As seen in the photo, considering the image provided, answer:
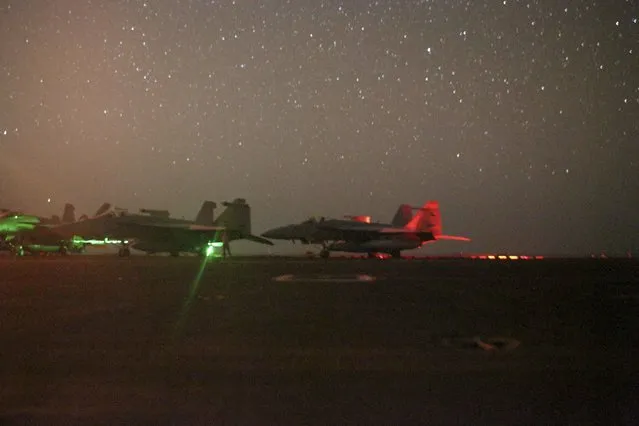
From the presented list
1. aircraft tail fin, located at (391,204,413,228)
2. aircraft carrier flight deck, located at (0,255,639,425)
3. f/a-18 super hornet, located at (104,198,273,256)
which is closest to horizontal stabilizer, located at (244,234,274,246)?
f/a-18 super hornet, located at (104,198,273,256)

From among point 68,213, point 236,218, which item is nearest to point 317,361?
point 236,218

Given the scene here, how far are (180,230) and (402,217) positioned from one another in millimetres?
22012

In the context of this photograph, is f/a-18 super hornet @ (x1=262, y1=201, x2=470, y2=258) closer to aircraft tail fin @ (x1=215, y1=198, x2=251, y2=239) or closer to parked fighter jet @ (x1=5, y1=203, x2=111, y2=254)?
aircraft tail fin @ (x1=215, y1=198, x2=251, y2=239)

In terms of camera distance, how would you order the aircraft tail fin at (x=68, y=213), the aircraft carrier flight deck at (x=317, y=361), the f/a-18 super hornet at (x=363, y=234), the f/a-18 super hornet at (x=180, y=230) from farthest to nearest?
the aircraft tail fin at (x=68, y=213) < the f/a-18 super hornet at (x=363, y=234) < the f/a-18 super hornet at (x=180, y=230) < the aircraft carrier flight deck at (x=317, y=361)

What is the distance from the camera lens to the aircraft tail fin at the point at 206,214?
65938 mm

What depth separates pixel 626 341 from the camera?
945 centimetres

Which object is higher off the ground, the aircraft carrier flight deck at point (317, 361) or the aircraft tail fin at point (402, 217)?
the aircraft tail fin at point (402, 217)

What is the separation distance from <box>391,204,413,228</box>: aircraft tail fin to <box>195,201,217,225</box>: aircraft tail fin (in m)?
17.6

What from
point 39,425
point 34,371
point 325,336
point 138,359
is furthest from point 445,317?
point 39,425

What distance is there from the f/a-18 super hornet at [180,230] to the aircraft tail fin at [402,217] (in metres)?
12.5

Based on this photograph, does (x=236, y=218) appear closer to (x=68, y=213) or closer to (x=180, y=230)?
(x=180, y=230)

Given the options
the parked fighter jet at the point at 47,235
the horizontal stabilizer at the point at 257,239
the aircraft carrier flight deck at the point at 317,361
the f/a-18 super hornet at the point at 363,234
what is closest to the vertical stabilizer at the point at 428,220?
the f/a-18 super hornet at the point at 363,234

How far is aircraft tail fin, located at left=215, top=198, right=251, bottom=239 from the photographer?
213ft

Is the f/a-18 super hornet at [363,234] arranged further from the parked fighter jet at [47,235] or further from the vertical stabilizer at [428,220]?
the parked fighter jet at [47,235]
